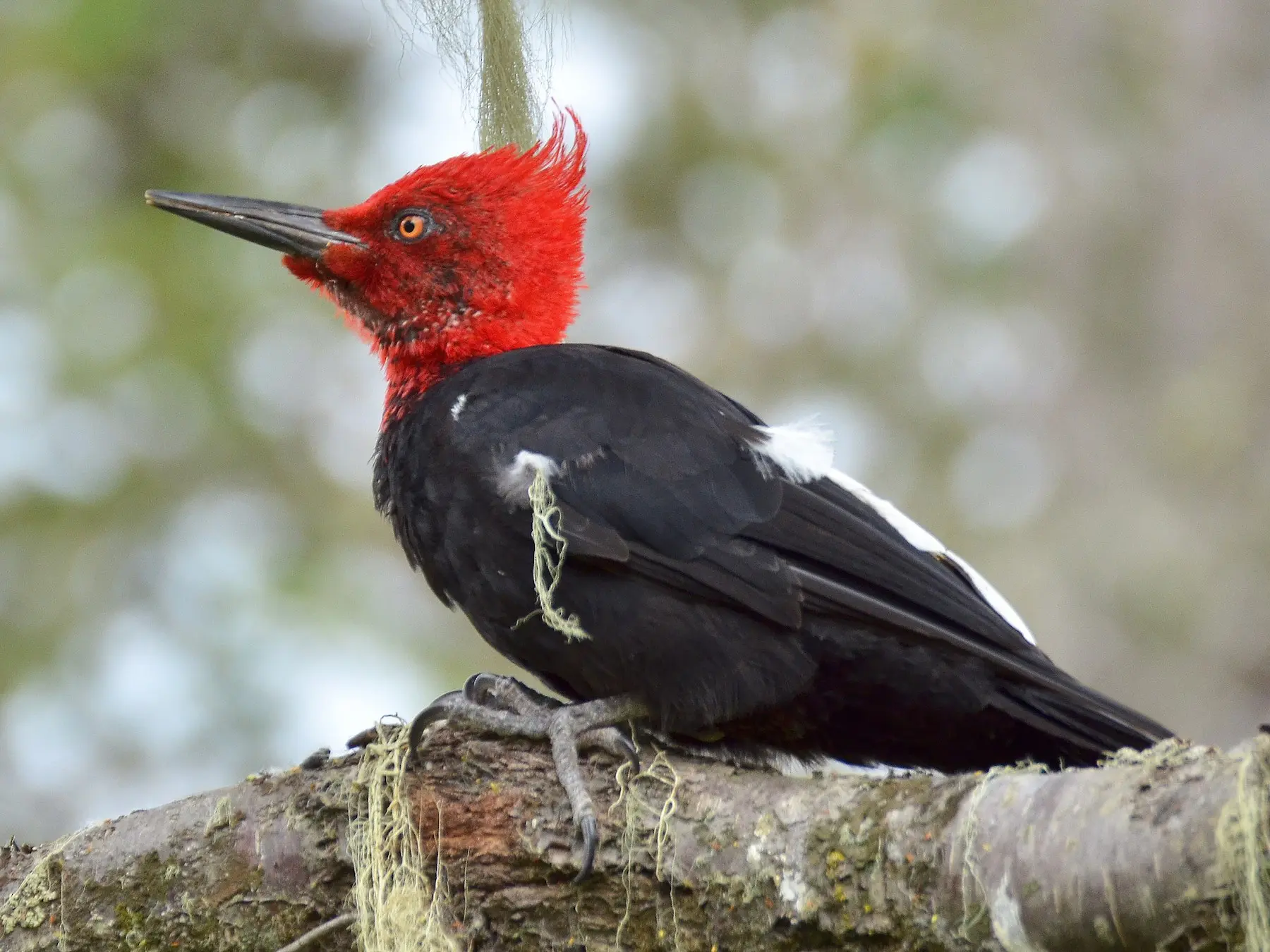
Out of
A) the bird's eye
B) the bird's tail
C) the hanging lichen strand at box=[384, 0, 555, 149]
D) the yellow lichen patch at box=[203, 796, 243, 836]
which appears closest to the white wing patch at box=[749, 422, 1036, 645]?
the bird's tail

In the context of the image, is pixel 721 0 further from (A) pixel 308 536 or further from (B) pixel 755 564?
(B) pixel 755 564

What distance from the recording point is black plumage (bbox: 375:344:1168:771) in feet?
8.84

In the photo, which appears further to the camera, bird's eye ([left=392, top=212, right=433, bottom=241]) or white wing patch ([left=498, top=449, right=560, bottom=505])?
bird's eye ([left=392, top=212, right=433, bottom=241])

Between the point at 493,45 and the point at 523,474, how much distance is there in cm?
83

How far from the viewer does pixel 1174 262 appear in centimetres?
534

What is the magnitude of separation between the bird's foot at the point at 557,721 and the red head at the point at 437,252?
97 centimetres

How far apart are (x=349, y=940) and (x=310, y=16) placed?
3.94m

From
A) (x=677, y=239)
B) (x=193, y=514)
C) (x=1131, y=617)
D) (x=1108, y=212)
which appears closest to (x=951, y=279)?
(x=1108, y=212)

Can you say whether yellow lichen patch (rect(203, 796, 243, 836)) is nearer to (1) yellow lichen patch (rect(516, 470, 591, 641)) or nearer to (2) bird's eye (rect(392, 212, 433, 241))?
(1) yellow lichen patch (rect(516, 470, 591, 641))

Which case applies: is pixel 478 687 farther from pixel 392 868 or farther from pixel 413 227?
pixel 413 227

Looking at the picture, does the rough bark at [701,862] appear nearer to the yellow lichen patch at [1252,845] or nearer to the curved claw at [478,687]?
the yellow lichen patch at [1252,845]

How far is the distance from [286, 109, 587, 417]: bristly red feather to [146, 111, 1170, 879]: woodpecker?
14.6 inches

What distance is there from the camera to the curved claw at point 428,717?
96.9 inches

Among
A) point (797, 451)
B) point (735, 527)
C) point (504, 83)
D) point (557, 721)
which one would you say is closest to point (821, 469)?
point (797, 451)
